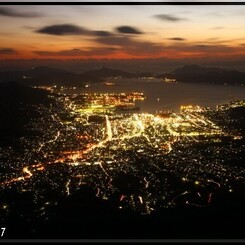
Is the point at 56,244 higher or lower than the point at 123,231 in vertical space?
higher

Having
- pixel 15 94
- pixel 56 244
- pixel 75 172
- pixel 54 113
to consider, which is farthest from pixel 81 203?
pixel 15 94

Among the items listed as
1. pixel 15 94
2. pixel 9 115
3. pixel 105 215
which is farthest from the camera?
pixel 15 94

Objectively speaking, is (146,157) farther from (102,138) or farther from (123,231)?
(123,231)

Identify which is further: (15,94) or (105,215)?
(15,94)

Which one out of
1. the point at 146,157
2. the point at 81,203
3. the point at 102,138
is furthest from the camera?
the point at 102,138

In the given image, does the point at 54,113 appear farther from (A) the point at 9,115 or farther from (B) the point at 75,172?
(B) the point at 75,172

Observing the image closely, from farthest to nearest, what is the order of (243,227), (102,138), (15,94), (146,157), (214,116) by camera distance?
(15,94), (214,116), (102,138), (146,157), (243,227)

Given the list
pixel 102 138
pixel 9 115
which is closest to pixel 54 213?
pixel 102 138

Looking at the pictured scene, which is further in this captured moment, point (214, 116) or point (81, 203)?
point (214, 116)

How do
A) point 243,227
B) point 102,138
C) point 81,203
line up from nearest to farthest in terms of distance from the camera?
point 243,227 → point 81,203 → point 102,138
